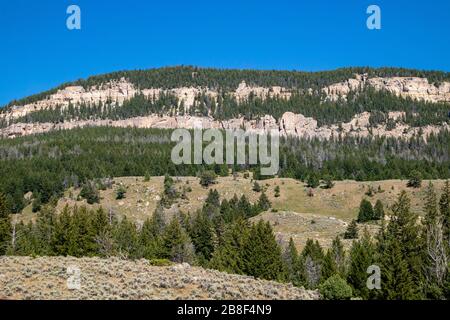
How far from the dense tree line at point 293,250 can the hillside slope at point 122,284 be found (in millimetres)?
6999

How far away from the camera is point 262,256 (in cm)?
5275

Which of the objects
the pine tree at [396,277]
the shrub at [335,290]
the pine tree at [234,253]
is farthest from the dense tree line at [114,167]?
the shrub at [335,290]

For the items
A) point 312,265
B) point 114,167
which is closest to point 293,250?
point 312,265

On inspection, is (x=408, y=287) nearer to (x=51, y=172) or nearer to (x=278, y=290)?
(x=278, y=290)

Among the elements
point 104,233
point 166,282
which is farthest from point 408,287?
point 104,233

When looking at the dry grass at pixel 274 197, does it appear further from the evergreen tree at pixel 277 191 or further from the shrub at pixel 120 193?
the shrub at pixel 120 193

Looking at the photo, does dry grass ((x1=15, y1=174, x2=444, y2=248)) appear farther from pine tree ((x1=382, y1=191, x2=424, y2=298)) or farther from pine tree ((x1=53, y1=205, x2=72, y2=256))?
pine tree ((x1=382, y1=191, x2=424, y2=298))

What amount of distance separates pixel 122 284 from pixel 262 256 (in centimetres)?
2383

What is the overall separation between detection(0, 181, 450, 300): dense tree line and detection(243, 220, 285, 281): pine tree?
4.1 inches

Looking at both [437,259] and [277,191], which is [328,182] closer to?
[277,191]

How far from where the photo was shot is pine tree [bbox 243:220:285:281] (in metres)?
52.1

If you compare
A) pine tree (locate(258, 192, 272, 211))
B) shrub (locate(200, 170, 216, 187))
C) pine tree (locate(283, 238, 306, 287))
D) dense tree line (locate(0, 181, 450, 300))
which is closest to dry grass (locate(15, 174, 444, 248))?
shrub (locate(200, 170, 216, 187))

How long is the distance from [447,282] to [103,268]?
92.3 feet

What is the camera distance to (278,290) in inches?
1310
